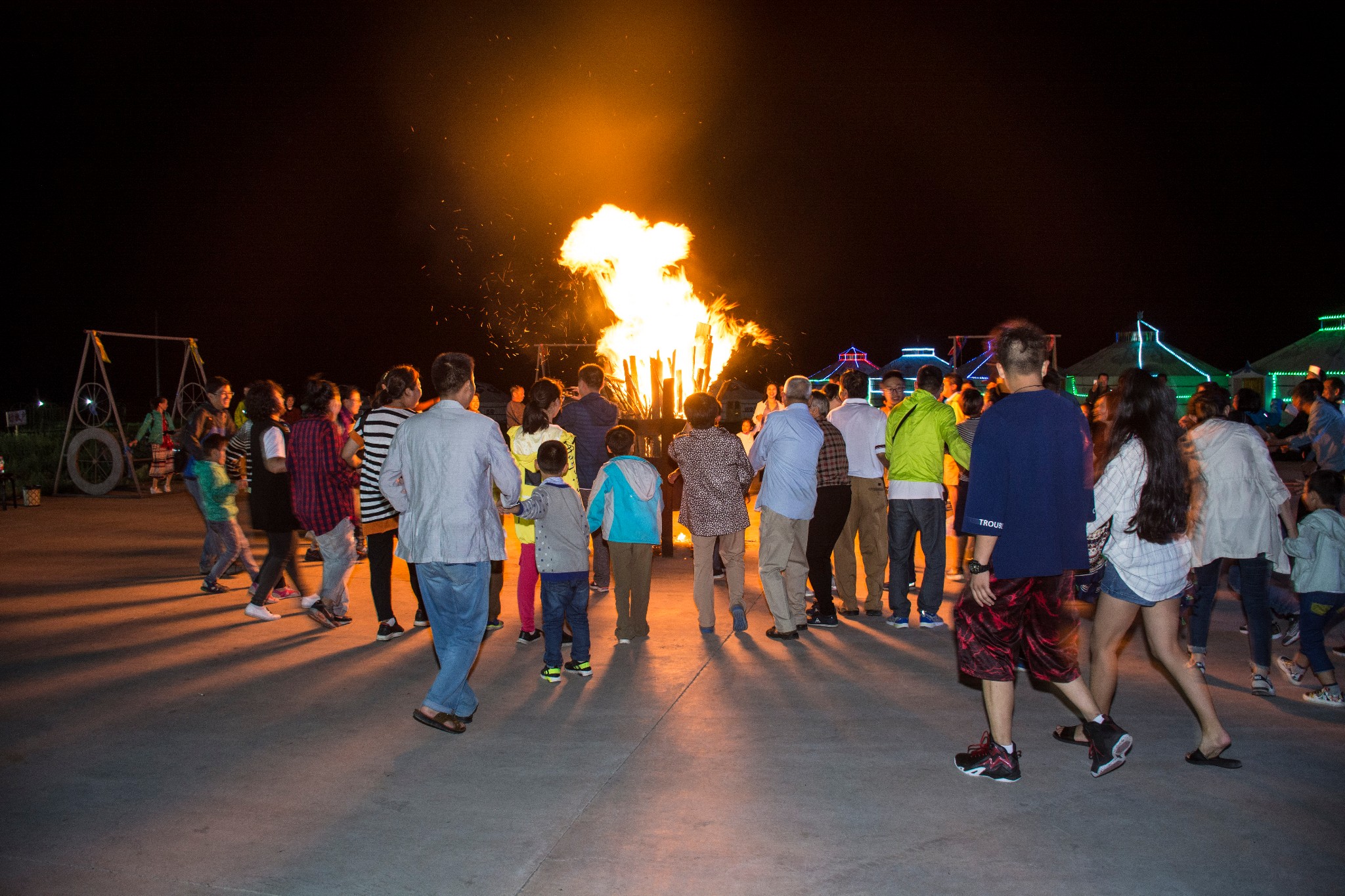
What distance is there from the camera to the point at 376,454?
21.5ft

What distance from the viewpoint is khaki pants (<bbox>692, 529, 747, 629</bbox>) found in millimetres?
6770

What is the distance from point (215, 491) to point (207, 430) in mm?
858

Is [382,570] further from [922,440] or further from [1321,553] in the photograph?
[1321,553]

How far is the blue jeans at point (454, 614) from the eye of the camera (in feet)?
15.6

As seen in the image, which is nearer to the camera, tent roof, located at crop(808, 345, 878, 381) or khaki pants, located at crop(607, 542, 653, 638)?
khaki pants, located at crop(607, 542, 653, 638)

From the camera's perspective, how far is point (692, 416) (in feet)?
22.8

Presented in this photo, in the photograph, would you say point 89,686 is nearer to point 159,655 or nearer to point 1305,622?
point 159,655

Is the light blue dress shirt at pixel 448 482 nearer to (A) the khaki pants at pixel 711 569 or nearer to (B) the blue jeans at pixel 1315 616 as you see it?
(A) the khaki pants at pixel 711 569

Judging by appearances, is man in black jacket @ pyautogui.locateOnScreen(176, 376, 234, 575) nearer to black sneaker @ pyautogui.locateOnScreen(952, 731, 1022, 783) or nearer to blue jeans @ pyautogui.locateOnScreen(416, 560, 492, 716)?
blue jeans @ pyautogui.locateOnScreen(416, 560, 492, 716)

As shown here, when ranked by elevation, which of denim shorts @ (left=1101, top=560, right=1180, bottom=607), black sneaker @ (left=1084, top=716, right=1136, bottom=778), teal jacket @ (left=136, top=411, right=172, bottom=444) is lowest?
black sneaker @ (left=1084, top=716, right=1136, bottom=778)

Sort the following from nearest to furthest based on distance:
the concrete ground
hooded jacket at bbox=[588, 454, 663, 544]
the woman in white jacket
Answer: the concrete ground, the woman in white jacket, hooded jacket at bbox=[588, 454, 663, 544]

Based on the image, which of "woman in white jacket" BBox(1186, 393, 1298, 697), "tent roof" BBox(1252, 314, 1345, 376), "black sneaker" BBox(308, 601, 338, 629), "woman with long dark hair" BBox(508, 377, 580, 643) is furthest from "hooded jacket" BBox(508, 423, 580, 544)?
"tent roof" BBox(1252, 314, 1345, 376)

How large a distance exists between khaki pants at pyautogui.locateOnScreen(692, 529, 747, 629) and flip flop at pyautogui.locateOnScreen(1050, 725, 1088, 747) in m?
2.68

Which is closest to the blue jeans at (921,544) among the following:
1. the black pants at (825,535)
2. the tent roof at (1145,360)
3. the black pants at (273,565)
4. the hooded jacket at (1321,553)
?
the black pants at (825,535)
